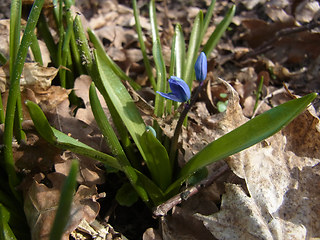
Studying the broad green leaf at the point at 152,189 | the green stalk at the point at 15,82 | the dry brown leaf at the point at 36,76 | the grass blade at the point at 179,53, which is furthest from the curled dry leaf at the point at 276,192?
the dry brown leaf at the point at 36,76

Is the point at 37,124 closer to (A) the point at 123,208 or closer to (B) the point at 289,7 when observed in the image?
(A) the point at 123,208

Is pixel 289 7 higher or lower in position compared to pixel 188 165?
higher

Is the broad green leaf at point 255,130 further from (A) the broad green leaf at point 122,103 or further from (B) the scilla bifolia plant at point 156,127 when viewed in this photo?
(A) the broad green leaf at point 122,103

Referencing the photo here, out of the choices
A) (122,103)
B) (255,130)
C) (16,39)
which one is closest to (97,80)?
(122,103)

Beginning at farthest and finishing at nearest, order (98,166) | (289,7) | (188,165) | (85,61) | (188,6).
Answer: (188,6) → (289,7) → (98,166) → (85,61) → (188,165)

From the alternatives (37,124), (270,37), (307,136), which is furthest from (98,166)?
(270,37)

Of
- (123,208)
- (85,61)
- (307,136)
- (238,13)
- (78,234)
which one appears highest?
(85,61)
